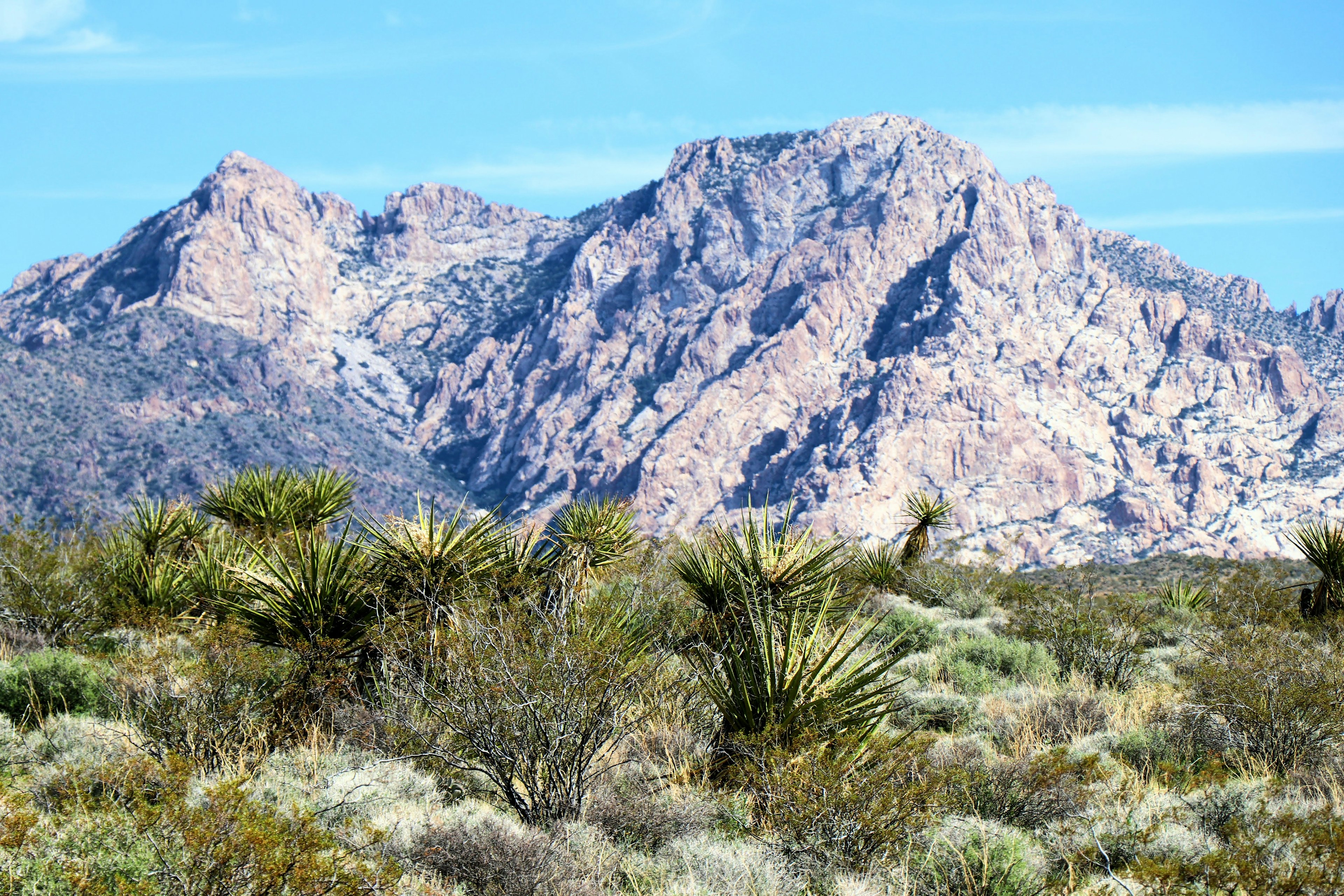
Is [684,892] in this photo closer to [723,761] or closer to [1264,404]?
[723,761]

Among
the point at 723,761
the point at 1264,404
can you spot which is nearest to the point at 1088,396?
the point at 1264,404

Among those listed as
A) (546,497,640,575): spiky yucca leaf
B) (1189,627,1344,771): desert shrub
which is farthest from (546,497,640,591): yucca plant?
(1189,627,1344,771): desert shrub

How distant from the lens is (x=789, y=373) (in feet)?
536

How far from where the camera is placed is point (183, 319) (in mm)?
164250

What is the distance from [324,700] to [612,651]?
8.55 feet

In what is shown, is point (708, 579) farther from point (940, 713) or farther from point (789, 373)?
point (789, 373)

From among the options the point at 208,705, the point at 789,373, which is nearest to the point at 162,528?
the point at 208,705

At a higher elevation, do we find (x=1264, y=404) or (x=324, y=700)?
(x=1264, y=404)

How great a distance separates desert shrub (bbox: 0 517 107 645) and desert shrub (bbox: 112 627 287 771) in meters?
4.17

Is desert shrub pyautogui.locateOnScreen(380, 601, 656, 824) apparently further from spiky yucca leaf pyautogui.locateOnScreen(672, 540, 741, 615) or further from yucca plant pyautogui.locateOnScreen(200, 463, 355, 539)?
yucca plant pyautogui.locateOnScreen(200, 463, 355, 539)

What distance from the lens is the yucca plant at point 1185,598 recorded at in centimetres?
1684

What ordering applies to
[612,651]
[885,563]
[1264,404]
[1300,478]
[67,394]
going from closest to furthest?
[612,651], [885,563], [67,394], [1300,478], [1264,404]

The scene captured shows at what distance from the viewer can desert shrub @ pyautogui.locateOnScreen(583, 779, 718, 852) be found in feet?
18.1

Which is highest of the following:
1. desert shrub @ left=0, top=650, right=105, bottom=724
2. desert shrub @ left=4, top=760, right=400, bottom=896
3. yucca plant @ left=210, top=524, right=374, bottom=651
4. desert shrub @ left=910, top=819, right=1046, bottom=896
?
yucca plant @ left=210, top=524, right=374, bottom=651
